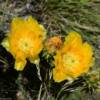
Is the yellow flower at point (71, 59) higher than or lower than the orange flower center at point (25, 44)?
lower

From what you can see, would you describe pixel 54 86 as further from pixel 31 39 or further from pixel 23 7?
pixel 23 7

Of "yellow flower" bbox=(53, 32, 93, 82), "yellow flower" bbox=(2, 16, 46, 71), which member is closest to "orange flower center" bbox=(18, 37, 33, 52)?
"yellow flower" bbox=(2, 16, 46, 71)

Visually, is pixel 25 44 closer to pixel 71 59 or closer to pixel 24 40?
pixel 24 40

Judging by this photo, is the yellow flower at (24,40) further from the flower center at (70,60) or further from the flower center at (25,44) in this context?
the flower center at (70,60)

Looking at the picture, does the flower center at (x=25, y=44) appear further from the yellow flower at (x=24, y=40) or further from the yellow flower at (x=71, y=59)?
the yellow flower at (x=71, y=59)

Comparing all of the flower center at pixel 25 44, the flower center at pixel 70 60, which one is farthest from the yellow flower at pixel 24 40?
the flower center at pixel 70 60

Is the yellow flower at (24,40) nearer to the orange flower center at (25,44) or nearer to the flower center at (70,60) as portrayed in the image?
the orange flower center at (25,44)

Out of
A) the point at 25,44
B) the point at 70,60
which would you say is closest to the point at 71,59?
the point at 70,60

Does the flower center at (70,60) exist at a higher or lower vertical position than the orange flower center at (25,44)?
lower
